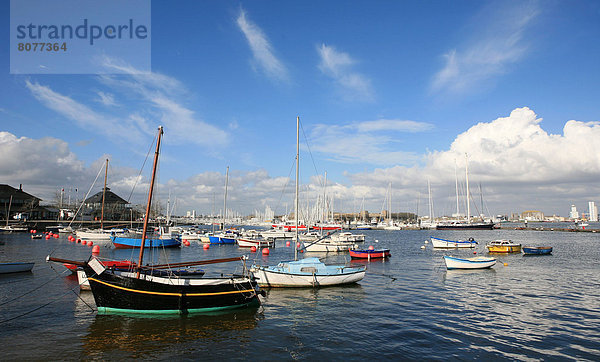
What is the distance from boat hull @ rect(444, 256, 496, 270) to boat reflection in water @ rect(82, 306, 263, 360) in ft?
81.2

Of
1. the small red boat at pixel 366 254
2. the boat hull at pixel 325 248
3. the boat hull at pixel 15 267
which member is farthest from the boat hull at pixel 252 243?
the boat hull at pixel 15 267

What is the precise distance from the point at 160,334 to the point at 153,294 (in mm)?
2932

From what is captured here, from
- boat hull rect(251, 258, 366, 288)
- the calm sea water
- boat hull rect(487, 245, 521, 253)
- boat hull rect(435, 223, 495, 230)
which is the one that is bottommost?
boat hull rect(435, 223, 495, 230)

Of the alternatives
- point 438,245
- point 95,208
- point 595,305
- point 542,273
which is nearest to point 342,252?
point 438,245

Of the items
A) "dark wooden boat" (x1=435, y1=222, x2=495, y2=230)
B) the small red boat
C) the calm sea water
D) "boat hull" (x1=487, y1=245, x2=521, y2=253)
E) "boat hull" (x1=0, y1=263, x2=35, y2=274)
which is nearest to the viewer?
the calm sea water

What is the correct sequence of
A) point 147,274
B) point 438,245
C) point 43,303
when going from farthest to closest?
point 438,245
point 43,303
point 147,274

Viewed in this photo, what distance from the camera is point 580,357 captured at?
46.0ft

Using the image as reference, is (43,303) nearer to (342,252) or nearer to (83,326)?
(83,326)

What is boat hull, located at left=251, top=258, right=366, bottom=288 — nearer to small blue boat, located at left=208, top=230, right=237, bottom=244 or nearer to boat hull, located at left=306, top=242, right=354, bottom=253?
boat hull, located at left=306, top=242, right=354, bottom=253

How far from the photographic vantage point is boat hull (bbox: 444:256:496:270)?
118 feet

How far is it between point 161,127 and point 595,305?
103 ft

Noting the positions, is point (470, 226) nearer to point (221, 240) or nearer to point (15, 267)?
point (221, 240)

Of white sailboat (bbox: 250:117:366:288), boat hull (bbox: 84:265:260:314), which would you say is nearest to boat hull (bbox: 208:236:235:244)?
white sailboat (bbox: 250:117:366:288)

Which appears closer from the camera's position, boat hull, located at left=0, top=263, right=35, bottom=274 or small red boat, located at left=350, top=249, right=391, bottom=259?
boat hull, located at left=0, top=263, right=35, bottom=274
